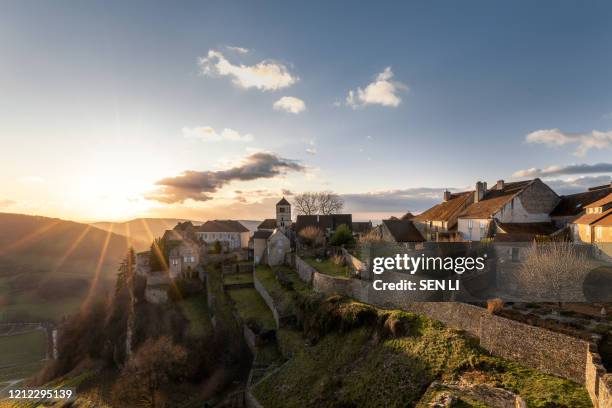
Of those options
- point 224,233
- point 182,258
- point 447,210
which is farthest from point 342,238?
point 224,233

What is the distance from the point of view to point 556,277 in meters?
19.1

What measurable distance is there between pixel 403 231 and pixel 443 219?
5165 mm

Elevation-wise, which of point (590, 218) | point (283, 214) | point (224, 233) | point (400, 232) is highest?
point (283, 214)

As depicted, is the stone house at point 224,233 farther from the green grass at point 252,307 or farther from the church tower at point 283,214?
the green grass at point 252,307

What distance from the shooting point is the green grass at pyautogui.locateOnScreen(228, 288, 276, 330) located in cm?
2978

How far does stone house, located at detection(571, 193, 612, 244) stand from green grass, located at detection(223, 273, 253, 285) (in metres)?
35.3

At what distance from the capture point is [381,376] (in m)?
16.6

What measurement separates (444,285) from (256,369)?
1584cm

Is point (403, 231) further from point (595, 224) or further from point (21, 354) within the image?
point (21, 354)

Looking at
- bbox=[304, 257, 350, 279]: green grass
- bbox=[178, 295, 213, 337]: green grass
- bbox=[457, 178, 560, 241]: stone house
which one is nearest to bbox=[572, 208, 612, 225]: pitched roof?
bbox=[457, 178, 560, 241]: stone house

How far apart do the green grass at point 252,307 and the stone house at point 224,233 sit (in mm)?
26452

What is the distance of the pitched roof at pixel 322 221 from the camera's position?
55094 mm

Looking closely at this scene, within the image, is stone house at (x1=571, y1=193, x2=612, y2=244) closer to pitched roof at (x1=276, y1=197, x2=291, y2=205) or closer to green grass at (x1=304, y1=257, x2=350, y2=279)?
green grass at (x1=304, y1=257, x2=350, y2=279)

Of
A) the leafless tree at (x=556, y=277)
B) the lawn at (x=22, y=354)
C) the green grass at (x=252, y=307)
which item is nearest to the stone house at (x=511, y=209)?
the leafless tree at (x=556, y=277)
